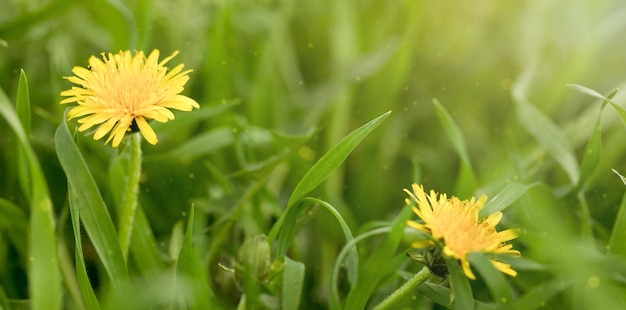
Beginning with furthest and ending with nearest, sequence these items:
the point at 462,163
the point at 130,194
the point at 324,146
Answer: the point at 324,146
the point at 462,163
the point at 130,194

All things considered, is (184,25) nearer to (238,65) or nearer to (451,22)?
(238,65)

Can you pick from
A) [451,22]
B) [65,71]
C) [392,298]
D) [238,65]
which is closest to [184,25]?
[238,65]

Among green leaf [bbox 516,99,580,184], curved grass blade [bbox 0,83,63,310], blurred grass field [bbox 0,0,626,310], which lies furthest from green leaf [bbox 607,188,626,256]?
curved grass blade [bbox 0,83,63,310]

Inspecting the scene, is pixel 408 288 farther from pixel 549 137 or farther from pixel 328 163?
pixel 549 137

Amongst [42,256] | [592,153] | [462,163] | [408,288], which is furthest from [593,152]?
[42,256]

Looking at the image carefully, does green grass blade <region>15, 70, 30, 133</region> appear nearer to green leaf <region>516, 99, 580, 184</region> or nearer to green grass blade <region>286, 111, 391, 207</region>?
green grass blade <region>286, 111, 391, 207</region>

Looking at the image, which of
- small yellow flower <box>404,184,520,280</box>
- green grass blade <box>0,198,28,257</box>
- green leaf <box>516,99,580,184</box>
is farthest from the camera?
green leaf <box>516,99,580,184</box>
